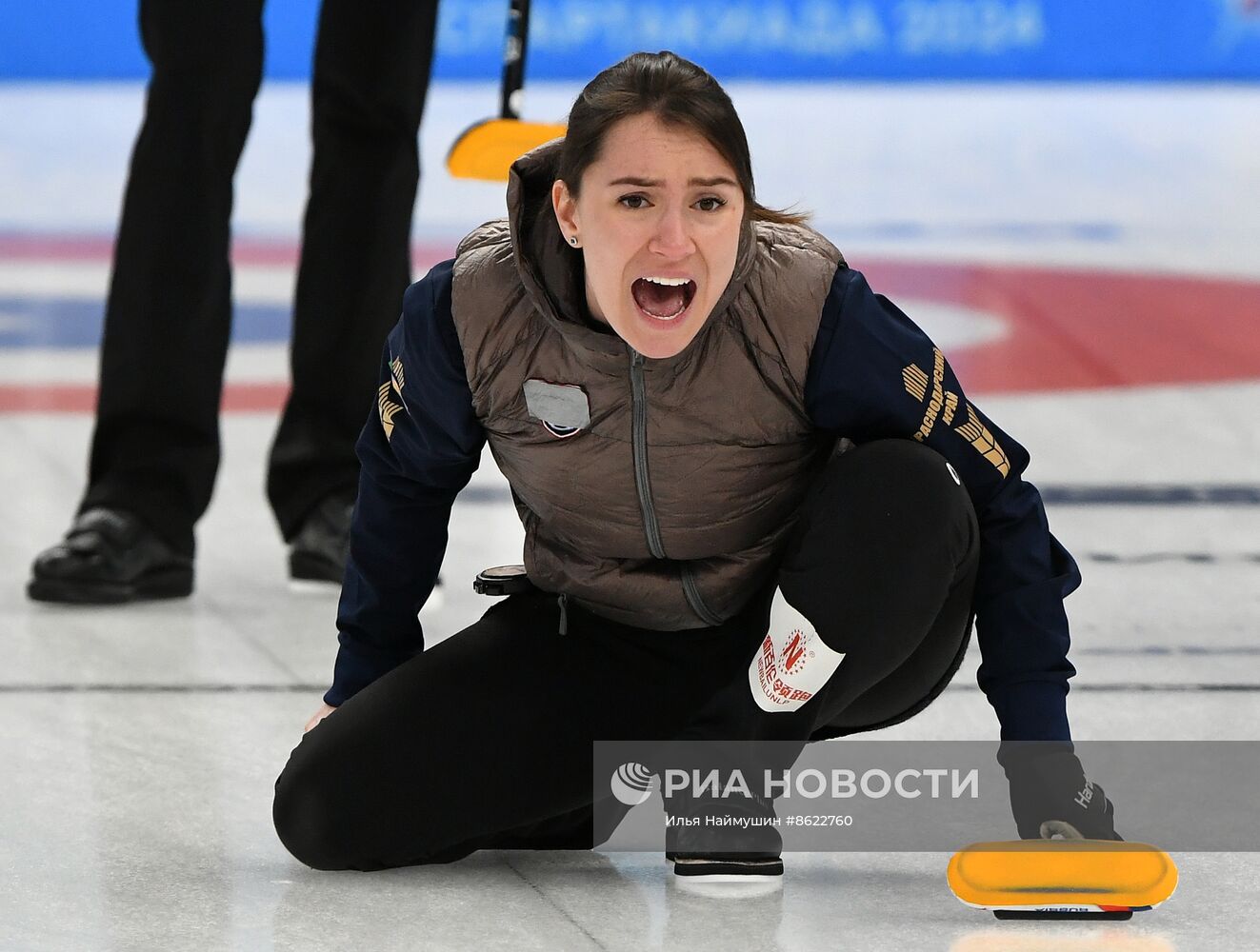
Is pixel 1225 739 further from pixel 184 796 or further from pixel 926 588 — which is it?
pixel 184 796

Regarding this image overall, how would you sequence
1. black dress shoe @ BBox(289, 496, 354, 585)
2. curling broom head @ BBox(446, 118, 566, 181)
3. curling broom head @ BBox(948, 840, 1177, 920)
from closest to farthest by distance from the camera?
curling broom head @ BBox(948, 840, 1177, 920)
curling broom head @ BBox(446, 118, 566, 181)
black dress shoe @ BBox(289, 496, 354, 585)

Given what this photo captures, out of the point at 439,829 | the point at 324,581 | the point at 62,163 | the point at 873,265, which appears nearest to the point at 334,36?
the point at 324,581

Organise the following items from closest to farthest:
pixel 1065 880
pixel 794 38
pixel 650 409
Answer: pixel 1065 880, pixel 650 409, pixel 794 38

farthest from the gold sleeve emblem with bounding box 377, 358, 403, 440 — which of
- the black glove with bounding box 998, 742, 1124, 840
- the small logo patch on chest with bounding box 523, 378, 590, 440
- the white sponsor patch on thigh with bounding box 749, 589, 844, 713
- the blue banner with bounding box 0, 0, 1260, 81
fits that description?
the blue banner with bounding box 0, 0, 1260, 81

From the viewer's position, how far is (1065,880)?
1604 millimetres

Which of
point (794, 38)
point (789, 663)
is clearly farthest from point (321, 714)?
point (794, 38)

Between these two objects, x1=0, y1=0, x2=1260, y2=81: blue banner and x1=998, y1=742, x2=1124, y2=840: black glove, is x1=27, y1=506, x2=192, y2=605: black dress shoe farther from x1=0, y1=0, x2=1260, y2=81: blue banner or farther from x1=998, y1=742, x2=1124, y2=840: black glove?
x1=0, y1=0, x2=1260, y2=81: blue banner

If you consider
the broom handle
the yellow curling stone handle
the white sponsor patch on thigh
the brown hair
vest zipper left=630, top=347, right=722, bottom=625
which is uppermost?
the brown hair

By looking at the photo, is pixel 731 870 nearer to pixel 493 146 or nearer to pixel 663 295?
pixel 663 295

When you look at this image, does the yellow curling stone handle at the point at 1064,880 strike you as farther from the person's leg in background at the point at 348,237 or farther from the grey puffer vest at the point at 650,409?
the person's leg in background at the point at 348,237

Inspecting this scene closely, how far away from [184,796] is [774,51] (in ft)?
33.8

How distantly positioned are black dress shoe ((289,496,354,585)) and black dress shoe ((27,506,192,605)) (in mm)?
161

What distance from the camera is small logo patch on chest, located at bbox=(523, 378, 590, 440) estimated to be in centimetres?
173

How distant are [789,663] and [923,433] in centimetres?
23
